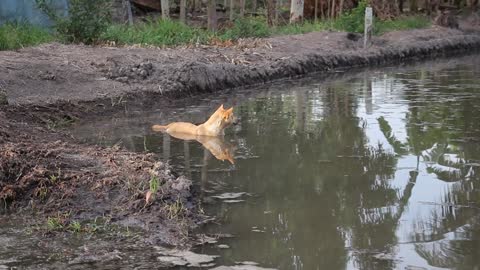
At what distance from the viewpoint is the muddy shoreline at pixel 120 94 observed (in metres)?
6.30

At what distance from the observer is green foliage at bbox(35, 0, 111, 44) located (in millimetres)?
14680

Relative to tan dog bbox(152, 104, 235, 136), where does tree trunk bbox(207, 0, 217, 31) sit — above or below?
above

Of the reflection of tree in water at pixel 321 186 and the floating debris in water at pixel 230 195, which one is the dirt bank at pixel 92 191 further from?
the reflection of tree in water at pixel 321 186

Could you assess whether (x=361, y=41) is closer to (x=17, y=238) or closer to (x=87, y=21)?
(x=87, y=21)

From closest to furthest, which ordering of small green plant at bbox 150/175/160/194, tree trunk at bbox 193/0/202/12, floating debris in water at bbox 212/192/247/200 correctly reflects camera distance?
small green plant at bbox 150/175/160/194 → floating debris in water at bbox 212/192/247/200 → tree trunk at bbox 193/0/202/12

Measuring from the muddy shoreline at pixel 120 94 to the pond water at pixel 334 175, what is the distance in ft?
1.38

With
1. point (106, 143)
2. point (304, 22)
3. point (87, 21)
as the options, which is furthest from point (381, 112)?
point (304, 22)

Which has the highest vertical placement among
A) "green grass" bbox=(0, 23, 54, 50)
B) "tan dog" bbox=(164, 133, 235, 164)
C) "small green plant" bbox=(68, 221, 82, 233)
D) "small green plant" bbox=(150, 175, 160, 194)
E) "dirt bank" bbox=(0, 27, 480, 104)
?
"green grass" bbox=(0, 23, 54, 50)

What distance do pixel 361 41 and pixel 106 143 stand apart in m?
13.3

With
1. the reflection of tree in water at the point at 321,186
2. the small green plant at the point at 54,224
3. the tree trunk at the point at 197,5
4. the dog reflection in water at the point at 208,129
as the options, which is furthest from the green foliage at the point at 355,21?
the small green plant at the point at 54,224

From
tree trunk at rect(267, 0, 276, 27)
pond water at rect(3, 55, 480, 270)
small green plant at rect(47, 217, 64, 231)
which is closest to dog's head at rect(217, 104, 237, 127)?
pond water at rect(3, 55, 480, 270)

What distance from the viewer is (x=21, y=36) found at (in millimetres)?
14250

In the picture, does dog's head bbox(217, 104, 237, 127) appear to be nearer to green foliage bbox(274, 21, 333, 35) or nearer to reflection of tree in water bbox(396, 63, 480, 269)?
reflection of tree in water bbox(396, 63, 480, 269)

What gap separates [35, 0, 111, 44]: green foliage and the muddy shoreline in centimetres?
69
